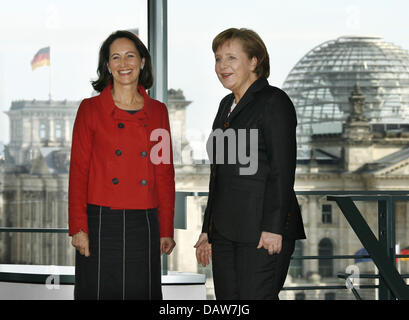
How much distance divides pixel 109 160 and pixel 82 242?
0.15 metres

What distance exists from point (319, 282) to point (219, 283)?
111ft

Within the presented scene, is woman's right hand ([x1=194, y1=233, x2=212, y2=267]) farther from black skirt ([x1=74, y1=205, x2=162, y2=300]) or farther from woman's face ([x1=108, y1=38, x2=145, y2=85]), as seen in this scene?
woman's face ([x1=108, y1=38, x2=145, y2=85])

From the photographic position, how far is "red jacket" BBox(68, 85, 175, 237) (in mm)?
1354

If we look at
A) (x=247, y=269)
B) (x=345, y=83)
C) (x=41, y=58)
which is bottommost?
(x=247, y=269)

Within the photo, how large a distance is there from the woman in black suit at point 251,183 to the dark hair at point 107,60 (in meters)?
0.18

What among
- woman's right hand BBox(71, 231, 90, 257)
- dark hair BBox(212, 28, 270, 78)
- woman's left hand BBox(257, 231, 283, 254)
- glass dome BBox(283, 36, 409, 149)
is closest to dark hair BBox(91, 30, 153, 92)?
dark hair BBox(212, 28, 270, 78)

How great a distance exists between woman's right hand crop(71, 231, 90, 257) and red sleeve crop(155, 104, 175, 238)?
15 cm

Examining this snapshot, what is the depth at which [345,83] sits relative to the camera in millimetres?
38188

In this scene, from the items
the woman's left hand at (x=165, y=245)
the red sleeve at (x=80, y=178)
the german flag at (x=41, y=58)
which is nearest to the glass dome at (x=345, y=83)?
the german flag at (x=41, y=58)

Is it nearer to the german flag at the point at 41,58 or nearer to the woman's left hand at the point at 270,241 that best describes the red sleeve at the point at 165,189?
the woman's left hand at the point at 270,241

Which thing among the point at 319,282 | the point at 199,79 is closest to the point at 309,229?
the point at 319,282

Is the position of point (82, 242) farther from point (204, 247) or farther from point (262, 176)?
point (262, 176)

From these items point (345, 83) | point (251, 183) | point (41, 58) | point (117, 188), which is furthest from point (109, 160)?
point (345, 83)
